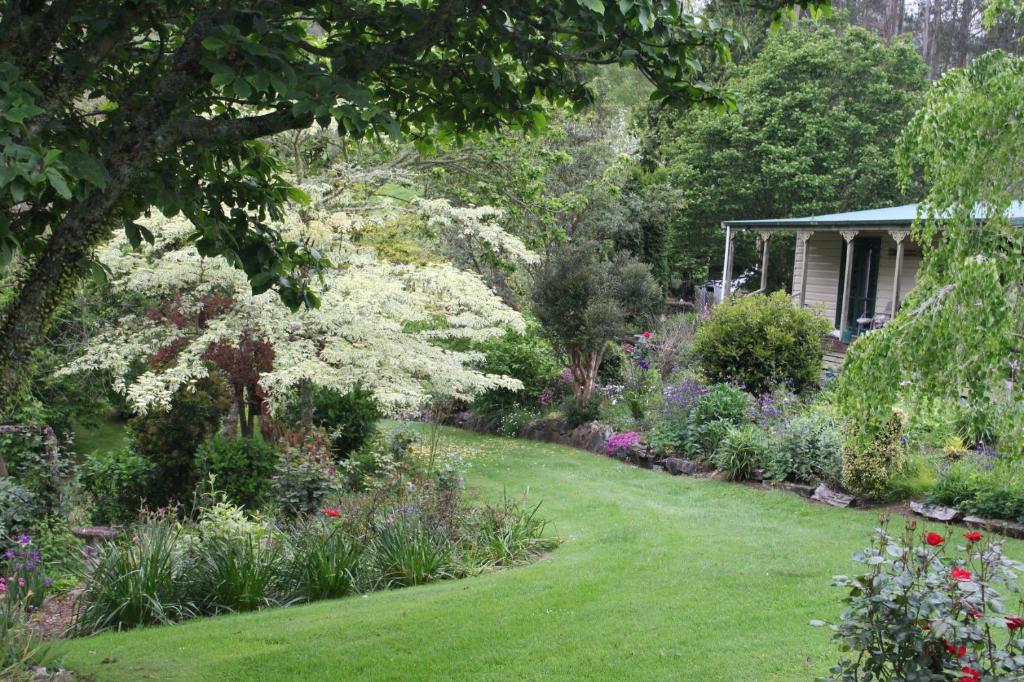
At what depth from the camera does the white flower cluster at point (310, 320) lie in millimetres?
10461

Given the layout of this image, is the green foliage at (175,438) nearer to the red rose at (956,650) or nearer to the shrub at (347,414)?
the shrub at (347,414)

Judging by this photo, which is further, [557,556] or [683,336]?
[683,336]

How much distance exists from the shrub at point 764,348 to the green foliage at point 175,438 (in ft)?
27.4

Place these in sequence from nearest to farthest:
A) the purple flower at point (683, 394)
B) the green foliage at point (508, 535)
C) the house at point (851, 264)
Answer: the green foliage at point (508, 535) < the purple flower at point (683, 394) < the house at point (851, 264)

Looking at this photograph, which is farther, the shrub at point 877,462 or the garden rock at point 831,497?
the garden rock at point 831,497

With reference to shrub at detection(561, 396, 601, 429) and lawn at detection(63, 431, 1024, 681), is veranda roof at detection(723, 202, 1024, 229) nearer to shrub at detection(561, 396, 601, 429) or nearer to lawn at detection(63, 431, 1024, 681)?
shrub at detection(561, 396, 601, 429)

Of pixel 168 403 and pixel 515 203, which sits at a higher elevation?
pixel 515 203

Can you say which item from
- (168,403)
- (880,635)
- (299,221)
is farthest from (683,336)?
(880,635)

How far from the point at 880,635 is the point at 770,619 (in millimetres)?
2692

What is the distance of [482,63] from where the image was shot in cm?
464

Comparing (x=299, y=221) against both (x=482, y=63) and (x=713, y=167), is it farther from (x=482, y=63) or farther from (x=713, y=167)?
(x=713, y=167)

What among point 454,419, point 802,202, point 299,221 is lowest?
point 454,419

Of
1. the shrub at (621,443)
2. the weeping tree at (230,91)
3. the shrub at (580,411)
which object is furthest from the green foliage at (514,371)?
the weeping tree at (230,91)

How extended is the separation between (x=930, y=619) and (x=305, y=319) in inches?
339
